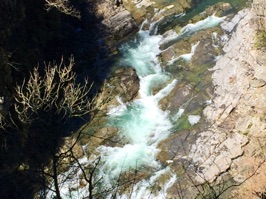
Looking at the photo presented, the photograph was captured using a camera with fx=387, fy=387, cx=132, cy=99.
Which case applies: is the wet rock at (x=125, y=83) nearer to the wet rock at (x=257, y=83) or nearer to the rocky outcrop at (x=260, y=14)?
the wet rock at (x=257, y=83)

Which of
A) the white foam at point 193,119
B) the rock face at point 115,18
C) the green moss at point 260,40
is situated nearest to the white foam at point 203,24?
the rock face at point 115,18

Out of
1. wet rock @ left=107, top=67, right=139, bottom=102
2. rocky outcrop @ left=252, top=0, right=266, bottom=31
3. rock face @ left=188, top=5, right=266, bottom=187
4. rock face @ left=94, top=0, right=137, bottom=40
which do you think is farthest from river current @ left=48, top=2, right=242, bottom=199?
rocky outcrop @ left=252, top=0, right=266, bottom=31

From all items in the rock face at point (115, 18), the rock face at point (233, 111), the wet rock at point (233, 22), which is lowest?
the rock face at point (233, 111)

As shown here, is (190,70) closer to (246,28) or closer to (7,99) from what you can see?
(246,28)

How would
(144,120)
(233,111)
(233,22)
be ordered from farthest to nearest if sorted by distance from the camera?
1. (233,22)
2. (144,120)
3. (233,111)

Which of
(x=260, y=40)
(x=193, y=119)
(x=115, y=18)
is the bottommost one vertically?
(x=193, y=119)

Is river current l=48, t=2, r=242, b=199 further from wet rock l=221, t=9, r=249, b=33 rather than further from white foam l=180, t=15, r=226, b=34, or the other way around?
wet rock l=221, t=9, r=249, b=33

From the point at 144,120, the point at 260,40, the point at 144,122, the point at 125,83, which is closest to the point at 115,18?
the point at 125,83

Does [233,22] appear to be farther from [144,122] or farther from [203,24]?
[144,122]

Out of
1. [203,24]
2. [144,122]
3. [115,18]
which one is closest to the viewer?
[144,122]
